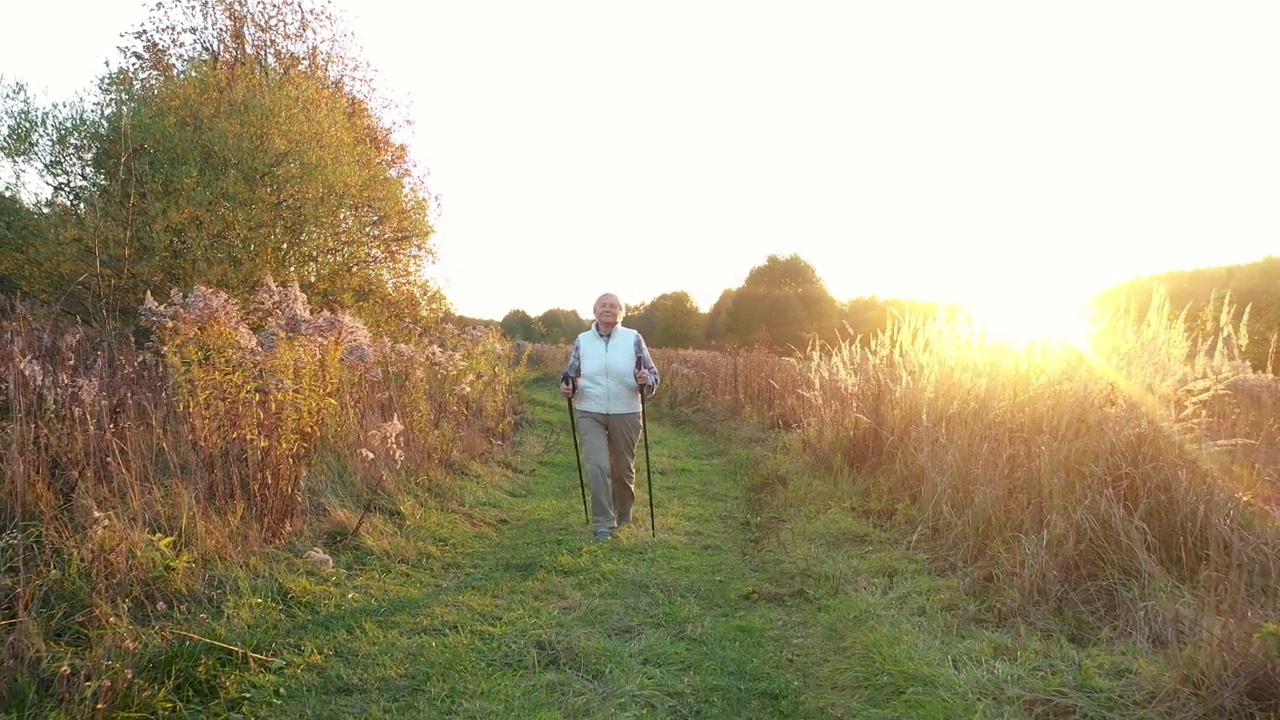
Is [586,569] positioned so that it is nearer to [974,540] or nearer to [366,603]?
[366,603]

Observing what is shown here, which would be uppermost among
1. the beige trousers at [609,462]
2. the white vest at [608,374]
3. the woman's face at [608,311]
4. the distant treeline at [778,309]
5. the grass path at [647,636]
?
the distant treeline at [778,309]

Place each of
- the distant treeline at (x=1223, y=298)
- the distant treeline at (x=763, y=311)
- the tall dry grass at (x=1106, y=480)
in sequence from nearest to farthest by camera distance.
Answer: the tall dry grass at (x=1106, y=480) < the distant treeline at (x=1223, y=298) < the distant treeline at (x=763, y=311)

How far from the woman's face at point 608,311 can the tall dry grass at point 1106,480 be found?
278cm

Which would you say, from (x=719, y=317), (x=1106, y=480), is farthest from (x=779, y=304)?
(x=1106, y=480)

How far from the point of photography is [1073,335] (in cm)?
580

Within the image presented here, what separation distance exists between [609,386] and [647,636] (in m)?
2.57

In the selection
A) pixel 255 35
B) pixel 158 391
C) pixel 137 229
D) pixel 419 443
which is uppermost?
pixel 255 35

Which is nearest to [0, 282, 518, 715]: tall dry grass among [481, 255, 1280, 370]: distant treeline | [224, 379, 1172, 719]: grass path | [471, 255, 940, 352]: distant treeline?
[224, 379, 1172, 719]: grass path

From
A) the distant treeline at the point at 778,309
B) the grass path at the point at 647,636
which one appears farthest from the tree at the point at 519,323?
the grass path at the point at 647,636

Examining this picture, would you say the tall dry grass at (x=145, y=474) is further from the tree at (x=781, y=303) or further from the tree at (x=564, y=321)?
the tree at (x=564, y=321)

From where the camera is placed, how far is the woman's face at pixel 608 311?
604 centimetres

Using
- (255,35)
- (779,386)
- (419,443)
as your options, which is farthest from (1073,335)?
(255,35)

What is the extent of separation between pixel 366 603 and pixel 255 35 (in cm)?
1249

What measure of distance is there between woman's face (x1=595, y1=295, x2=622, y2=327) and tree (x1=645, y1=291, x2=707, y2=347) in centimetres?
4046
